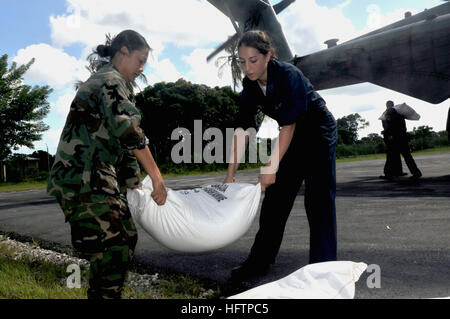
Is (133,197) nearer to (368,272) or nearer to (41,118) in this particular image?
(368,272)

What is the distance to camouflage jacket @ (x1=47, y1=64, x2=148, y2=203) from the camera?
192 cm

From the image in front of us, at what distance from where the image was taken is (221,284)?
2787 mm

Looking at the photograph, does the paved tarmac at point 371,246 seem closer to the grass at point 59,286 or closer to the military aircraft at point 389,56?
the grass at point 59,286

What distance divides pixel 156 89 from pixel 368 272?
1272 inches

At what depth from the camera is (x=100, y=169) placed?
6.46 feet

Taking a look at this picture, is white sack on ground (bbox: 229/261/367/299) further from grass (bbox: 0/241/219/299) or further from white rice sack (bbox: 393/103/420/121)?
white rice sack (bbox: 393/103/420/121)

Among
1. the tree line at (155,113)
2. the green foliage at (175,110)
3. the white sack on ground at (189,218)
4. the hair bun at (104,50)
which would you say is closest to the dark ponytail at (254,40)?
the hair bun at (104,50)

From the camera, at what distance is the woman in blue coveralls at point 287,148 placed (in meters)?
2.42

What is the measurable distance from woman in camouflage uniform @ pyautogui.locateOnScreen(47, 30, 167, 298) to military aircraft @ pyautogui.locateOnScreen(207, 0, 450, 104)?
9.01 m

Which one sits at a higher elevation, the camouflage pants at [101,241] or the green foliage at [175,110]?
the green foliage at [175,110]

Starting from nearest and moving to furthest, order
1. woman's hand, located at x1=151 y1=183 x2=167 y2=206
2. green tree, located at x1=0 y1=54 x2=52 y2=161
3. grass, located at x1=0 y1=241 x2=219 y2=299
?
woman's hand, located at x1=151 y1=183 x2=167 y2=206, grass, located at x1=0 y1=241 x2=219 y2=299, green tree, located at x1=0 y1=54 x2=52 y2=161

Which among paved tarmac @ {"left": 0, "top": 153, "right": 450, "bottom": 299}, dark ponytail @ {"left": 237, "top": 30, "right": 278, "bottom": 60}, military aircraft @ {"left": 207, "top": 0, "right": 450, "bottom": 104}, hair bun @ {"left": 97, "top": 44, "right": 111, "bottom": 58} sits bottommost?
paved tarmac @ {"left": 0, "top": 153, "right": 450, "bottom": 299}

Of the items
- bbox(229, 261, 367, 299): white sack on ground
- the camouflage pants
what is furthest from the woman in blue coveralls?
bbox(229, 261, 367, 299): white sack on ground

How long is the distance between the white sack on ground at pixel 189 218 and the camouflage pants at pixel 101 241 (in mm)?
208
